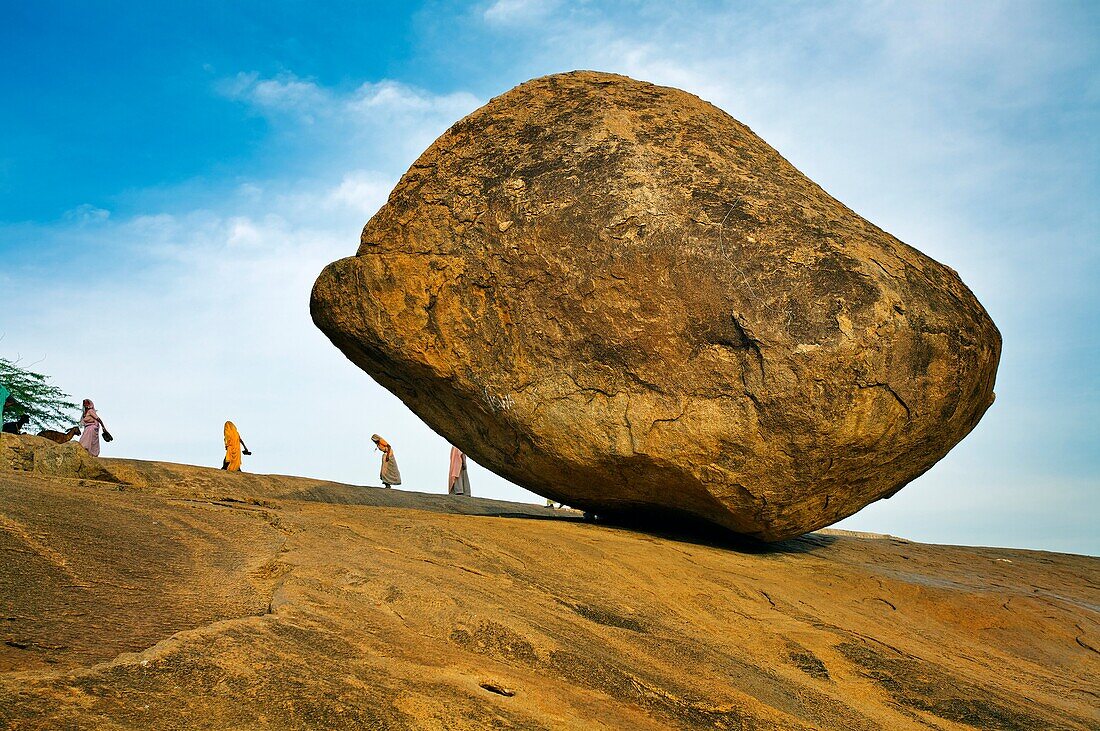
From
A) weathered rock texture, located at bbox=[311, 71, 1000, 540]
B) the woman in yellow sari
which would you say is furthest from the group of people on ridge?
weathered rock texture, located at bbox=[311, 71, 1000, 540]

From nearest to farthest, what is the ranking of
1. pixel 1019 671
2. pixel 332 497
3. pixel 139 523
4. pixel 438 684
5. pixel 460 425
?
pixel 438 684, pixel 139 523, pixel 1019 671, pixel 460 425, pixel 332 497

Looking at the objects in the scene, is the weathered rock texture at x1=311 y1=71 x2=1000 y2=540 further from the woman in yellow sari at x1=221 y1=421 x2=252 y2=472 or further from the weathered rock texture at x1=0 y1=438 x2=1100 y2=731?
the woman in yellow sari at x1=221 y1=421 x2=252 y2=472

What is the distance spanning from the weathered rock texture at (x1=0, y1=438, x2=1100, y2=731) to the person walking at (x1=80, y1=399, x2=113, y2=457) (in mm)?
7056

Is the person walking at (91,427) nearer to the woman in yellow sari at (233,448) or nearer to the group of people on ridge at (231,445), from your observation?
the group of people on ridge at (231,445)

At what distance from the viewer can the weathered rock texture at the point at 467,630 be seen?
7.41ft

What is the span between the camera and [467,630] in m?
3.12

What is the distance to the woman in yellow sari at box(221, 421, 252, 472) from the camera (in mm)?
10734

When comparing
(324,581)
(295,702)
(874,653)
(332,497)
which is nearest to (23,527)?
(324,581)

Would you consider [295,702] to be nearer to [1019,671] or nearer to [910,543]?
[1019,671]

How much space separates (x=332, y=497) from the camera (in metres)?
7.78

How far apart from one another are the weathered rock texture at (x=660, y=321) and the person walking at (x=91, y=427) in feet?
22.8

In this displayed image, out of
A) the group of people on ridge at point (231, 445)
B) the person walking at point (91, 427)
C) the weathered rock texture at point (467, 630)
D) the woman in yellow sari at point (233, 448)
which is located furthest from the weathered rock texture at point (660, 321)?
the person walking at point (91, 427)

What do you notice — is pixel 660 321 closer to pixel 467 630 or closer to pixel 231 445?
pixel 467 630

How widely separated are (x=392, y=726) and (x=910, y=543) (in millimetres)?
7178
